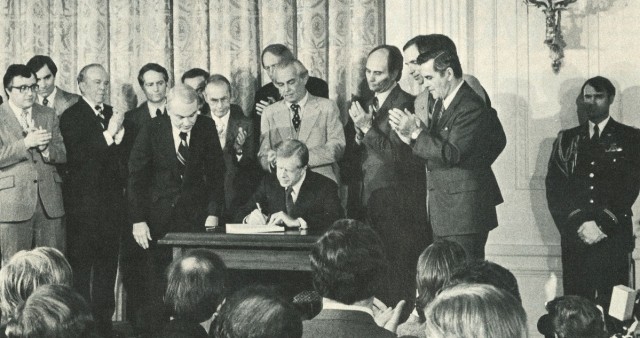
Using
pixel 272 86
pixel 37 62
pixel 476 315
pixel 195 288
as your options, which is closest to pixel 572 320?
pixel 476 315

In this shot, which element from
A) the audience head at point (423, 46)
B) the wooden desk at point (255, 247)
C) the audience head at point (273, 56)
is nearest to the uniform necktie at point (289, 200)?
the wooden desk at point (255, 247)

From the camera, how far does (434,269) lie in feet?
11.1

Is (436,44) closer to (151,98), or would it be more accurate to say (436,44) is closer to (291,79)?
(291,79)

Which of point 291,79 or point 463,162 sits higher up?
point 291,79

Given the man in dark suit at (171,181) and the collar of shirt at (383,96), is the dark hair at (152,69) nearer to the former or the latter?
the man in dark suit at (171,181)

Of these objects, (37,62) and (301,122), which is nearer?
(301,122)

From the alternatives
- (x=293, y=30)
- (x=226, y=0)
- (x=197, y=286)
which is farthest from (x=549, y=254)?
(x=197, y=286)

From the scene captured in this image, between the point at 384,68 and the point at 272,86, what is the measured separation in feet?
3.17

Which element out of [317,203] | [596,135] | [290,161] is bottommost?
[317,203]

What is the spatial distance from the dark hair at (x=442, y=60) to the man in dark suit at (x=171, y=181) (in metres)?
1.55

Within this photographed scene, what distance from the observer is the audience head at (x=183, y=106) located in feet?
18.9

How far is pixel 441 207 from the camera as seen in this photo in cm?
493

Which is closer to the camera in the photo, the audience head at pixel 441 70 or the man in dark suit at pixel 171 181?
the audience head at pixel 441 70

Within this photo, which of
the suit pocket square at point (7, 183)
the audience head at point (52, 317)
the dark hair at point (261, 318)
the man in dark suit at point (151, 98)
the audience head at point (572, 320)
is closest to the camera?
the dark hair at point (261, 318)
